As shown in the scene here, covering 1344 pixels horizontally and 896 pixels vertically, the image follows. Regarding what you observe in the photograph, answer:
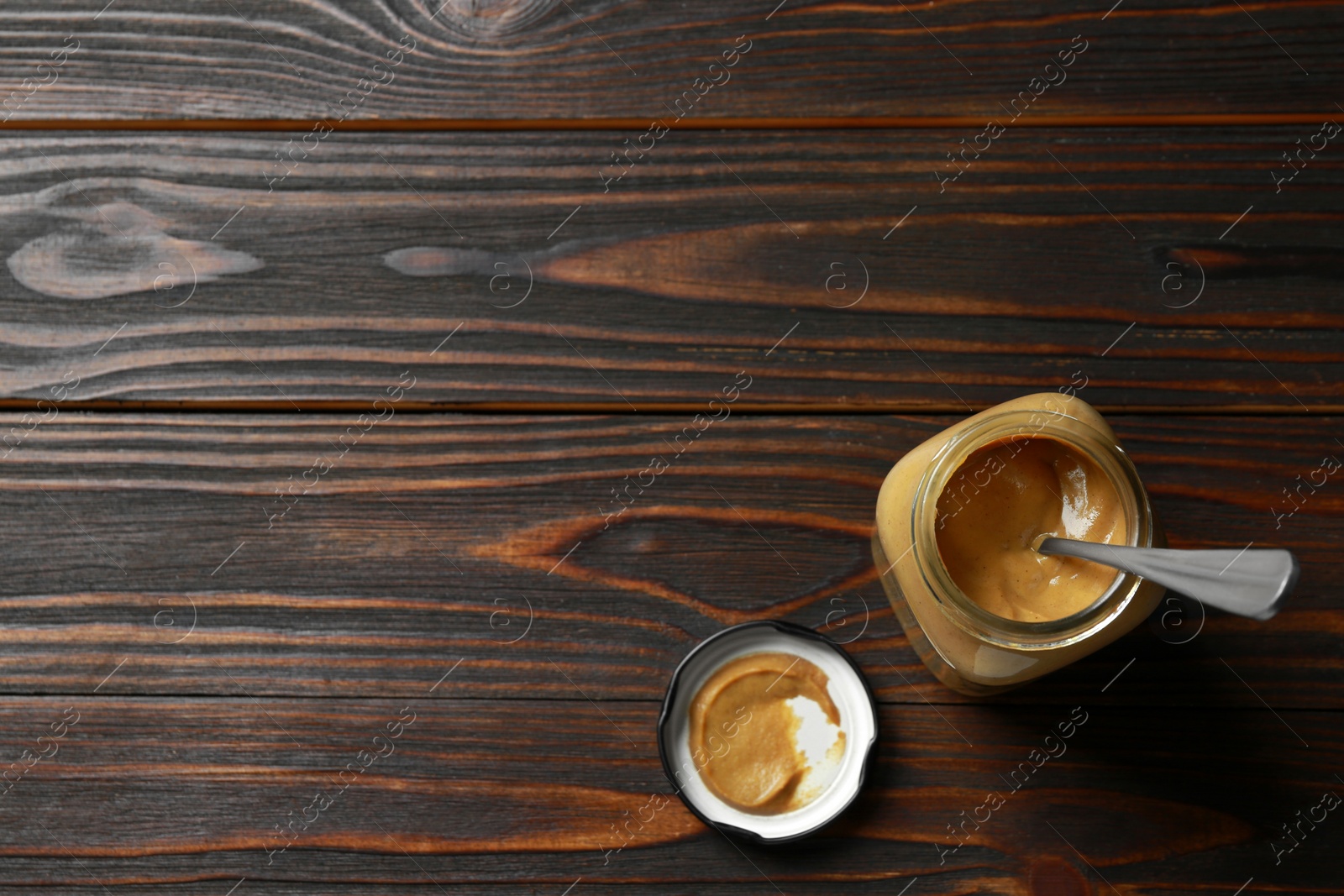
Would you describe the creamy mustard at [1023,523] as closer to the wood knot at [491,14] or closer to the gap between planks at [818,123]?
the gap between planks at [818,123]

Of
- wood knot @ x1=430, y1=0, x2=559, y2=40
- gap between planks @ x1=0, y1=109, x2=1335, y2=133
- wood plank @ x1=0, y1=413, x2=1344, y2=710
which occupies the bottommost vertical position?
wood plank @ x1=0, y1=413, x2=1344, y2=710

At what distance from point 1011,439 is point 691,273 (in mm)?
281

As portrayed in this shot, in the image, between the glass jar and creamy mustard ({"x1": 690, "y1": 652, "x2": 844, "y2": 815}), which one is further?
creamy mustard ({"x1": 690, "y1": 652, "x2": 844, "y2": 815})

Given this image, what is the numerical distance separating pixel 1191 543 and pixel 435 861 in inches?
23.9

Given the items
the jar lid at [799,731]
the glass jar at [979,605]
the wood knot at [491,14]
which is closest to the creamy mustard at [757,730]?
the jar lid at [799,731]

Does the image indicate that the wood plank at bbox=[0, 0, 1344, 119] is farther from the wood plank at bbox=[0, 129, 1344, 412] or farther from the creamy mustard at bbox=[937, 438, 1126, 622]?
the creamy mustard at bbox=[937, 438, 1126, 622]

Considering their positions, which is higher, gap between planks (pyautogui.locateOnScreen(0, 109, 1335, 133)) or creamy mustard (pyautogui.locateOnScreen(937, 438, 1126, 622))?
gap between planks (pyautogui.locateOnScreen(0, 109, 1335, 133))

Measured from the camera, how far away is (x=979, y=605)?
577 mm

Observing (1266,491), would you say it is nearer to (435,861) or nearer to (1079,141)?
(1079,141)

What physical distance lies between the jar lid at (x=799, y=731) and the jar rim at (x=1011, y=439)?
0.47 feet

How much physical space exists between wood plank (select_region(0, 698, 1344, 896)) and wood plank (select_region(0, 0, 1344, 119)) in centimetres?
47

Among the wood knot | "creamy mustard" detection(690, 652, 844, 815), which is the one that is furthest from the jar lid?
the wood knot

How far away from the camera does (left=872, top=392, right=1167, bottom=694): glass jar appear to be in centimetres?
56

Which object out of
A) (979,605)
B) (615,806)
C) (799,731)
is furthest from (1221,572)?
(615,806)
